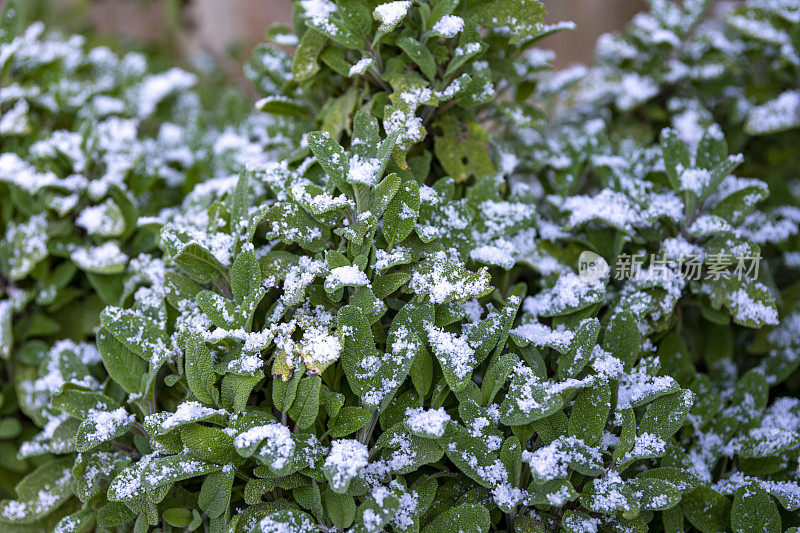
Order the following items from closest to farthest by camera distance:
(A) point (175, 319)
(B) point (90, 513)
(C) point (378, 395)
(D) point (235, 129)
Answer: (C) point (378, 395)
(B) point (90, 513)
(A) point (175, 319)
(D) point (235, 129)

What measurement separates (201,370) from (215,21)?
2.99 meters

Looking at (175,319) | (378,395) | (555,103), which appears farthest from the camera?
(555,103)

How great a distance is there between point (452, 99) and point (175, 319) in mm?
736

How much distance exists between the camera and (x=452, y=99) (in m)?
1.32

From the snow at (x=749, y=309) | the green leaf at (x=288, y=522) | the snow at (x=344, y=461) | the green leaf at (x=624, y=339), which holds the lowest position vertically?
the snow at (x=749, y=309)

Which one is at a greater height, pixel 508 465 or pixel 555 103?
pixel 508 465

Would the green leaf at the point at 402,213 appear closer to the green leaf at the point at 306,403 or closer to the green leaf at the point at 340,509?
the green leaf at the point at 306,403

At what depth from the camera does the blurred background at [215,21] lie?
10.1ft

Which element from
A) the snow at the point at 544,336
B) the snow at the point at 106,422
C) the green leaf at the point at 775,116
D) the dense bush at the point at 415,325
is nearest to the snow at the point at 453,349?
the dense bush at the point at 415,325

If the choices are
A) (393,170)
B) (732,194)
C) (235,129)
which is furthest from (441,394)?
(235,129)

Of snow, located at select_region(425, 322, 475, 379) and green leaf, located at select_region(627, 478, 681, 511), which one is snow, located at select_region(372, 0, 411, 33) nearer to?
snow, located at select_region(425, 322, 475, 379)

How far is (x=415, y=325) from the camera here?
1.10 metres

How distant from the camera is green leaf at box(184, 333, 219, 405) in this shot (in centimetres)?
107

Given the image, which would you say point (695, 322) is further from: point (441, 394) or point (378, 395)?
point (378, 395)
